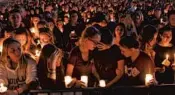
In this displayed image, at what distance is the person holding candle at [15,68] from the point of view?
301 inches

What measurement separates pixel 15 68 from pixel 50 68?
3.95 ft

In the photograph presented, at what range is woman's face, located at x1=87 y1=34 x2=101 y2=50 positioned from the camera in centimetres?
859

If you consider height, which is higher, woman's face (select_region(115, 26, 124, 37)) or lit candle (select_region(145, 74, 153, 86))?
woman's face (select_region(115, 26, 124, 37))

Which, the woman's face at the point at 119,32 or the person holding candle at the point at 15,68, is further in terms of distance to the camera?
the woman's face at the point at 119,32

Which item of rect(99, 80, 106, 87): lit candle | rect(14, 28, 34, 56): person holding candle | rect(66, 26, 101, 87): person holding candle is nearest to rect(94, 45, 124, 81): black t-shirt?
rect(66, 26, 101, 87): person holding candle

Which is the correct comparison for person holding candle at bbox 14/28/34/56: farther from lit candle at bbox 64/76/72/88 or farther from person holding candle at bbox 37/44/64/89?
lit candle at bbox 64/76/72/88

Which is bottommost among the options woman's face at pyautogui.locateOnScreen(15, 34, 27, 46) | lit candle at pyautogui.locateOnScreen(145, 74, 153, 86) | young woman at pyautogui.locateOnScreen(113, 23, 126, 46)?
lit candle at pyautogui.locateOnScreen(145, 74, 153, 86)

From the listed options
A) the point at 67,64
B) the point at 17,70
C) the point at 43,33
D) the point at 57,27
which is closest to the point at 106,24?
the point at 57,27

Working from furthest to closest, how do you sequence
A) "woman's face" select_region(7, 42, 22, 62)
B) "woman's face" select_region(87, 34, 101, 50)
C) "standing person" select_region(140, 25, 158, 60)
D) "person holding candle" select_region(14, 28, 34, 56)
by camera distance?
1. "person holding candle" select_region(14, 28, 34, 56)
2. "standing person" select_region(140, 25, 158, 60)
3. "woman's face" select_region(87, 34, 101, 50)
4. "woman's face" select_region(7, 42, 22, 62)

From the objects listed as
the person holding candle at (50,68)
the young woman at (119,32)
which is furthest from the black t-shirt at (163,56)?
the person holding candle at (50,68)

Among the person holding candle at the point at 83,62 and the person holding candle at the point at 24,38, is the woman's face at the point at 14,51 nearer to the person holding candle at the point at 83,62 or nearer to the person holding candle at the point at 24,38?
the person holding candle at the point at 83,62

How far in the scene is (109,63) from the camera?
9.04 m

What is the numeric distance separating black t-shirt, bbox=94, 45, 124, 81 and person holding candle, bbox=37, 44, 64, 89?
23.4 inches

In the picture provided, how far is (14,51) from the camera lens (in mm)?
7617
